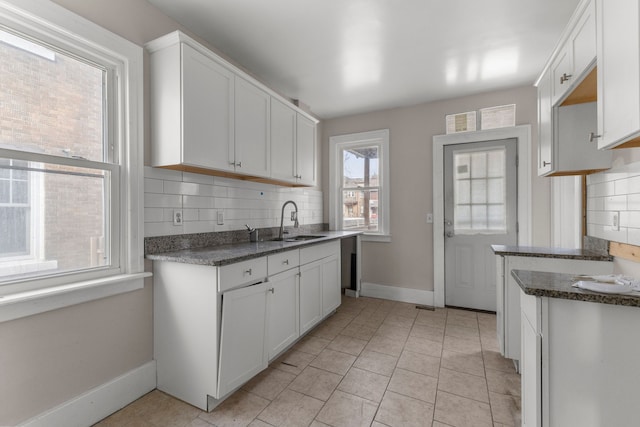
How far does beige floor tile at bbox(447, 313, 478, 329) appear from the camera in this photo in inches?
119

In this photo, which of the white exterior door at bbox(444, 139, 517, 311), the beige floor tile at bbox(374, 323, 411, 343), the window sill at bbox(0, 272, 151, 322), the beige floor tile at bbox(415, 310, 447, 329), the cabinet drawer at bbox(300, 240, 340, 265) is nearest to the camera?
the window sill at bbox(0, 272, 151, 322)

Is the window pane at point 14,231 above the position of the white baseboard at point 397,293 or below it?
above

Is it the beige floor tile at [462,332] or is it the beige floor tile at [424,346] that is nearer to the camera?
the beige floor tile at [424,346]

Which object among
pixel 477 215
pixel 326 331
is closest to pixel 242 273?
pixel 326 331

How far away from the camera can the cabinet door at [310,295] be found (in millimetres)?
2525

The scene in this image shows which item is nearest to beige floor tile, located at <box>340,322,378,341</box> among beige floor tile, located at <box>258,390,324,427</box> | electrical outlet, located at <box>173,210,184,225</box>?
beige floor tile, located at <box>258,390,324,427</box>

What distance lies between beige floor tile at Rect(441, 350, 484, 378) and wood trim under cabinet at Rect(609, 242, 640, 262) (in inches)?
46.9

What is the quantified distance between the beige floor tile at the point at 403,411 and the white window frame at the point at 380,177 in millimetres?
2321

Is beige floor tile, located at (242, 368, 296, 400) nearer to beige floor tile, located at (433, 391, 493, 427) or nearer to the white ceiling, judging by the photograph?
beige floor tile, located at (433, 391, 493, 427)

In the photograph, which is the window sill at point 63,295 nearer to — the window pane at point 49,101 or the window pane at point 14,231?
the window pane at point 14,231

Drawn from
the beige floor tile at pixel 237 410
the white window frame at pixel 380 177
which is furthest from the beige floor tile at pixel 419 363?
the white window frame at pixel 380 177

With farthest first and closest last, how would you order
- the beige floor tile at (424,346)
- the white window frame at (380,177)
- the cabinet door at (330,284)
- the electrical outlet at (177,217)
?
1. the white window frame at (380,177)
2. the cabinet door at (330,284)
3. the beige floor tile at (424,346)
4. the electrical outlet at (177,217)

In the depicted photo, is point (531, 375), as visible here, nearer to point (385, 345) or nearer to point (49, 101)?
point (385, 345)

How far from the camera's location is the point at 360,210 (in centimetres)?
423
